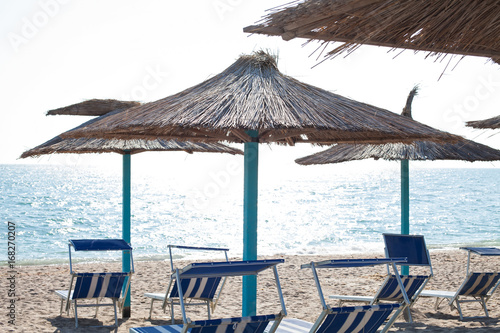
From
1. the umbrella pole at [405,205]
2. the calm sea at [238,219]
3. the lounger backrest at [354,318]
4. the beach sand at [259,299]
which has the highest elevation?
the umbrella pole at [405,205]

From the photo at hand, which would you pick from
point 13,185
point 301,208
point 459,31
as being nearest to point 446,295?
point 459,31

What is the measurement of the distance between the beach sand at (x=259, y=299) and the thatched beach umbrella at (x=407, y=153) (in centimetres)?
146

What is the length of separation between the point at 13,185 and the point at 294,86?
53451 mm

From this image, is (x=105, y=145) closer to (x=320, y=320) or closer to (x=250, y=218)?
(x=250, y=218)

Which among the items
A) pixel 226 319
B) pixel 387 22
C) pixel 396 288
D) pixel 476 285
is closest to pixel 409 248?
pixel 476 285

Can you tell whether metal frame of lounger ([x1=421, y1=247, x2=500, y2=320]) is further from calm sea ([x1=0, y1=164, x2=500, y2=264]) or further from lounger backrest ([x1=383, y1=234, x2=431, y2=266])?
calm sea ([x1=0, y1=164, x2=500, y2=264])

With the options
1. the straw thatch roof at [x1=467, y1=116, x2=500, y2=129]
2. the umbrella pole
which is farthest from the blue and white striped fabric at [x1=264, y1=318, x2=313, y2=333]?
the straw thatch roof at [x1=467, y1=116, x2=500, y2=129]

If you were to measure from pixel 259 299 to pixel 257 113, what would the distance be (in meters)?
3.94

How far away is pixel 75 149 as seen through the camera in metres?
5.52

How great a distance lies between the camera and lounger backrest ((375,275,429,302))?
532cm

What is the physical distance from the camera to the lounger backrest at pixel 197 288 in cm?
513

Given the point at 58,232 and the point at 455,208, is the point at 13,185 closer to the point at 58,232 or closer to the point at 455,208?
the point at 58,232

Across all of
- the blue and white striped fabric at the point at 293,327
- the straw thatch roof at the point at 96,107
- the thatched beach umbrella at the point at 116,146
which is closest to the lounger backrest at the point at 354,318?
the blue and white striped fabric at the point at 293,327

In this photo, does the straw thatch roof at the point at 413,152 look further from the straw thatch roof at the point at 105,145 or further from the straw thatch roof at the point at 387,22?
the straw thatch roof at the point at 387,22
